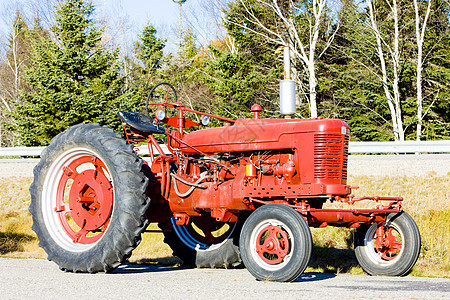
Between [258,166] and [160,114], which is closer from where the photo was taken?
[258,166]

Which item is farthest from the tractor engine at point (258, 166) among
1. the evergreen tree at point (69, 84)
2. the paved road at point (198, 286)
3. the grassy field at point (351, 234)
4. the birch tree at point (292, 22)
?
the birch tree at point (292, 22)

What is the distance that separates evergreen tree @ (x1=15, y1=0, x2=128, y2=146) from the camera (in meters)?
23.8

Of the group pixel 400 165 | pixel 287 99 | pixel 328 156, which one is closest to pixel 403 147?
pixel 400 165

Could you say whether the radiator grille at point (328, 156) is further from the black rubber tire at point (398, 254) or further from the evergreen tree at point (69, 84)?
the evergreen tree at point (69, 84)

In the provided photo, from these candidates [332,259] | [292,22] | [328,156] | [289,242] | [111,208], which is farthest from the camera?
[292,22]

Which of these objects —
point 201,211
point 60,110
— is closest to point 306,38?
point 60,110

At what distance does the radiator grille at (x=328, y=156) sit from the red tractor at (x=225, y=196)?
10mm

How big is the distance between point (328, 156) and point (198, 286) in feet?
6.57

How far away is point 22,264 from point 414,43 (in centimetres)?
2281

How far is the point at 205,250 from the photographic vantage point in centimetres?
786

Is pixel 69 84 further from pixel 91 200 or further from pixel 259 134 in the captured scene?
pixel 259 134

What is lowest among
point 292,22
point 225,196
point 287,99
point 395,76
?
point 225,196

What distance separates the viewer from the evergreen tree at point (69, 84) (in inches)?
938

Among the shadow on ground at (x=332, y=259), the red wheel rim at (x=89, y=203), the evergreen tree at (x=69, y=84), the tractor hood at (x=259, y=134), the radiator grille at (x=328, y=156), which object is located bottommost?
the shadow on ground at (x=332, y=259)
